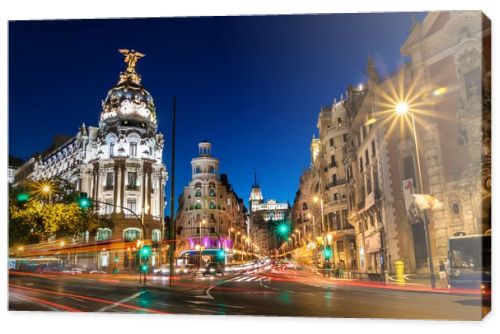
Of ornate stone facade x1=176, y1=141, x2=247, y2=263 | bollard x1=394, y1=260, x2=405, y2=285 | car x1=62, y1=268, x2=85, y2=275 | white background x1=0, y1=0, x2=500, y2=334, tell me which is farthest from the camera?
ornate stone facade x1=176, y1=141, x2=247, y2=263

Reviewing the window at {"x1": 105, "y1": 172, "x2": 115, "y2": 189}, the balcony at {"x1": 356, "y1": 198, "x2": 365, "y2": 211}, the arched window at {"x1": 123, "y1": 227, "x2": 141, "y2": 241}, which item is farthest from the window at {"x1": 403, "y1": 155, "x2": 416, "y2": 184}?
the window at {"x1": 105, "y1": 172, "x2": 115, "y2": 189}

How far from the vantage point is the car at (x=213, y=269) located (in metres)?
39.2

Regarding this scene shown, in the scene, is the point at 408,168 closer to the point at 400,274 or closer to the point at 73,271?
the point at 400,274

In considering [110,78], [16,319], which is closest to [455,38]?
[110,78]

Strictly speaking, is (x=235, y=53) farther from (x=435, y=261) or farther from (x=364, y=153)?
(x=364, y=153)

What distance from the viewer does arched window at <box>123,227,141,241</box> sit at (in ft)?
165

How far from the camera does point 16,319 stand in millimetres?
13836

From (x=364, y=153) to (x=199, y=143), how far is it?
13.5 meters

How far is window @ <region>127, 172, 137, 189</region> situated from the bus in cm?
4310

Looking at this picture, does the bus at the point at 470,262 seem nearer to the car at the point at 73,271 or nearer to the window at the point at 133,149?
the car at the point at 73,271

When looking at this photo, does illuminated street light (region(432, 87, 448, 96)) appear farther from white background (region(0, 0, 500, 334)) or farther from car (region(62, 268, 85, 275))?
car (region(62, 268, 85, 275))

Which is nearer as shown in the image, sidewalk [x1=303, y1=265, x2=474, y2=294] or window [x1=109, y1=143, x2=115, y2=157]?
sidewalk [x1=303, y1=265, x2=474, y2=294]

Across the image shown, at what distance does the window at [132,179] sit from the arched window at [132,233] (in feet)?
17.0

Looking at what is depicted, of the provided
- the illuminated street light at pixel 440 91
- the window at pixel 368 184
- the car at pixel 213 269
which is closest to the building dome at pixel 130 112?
the car at pixel 213 269
